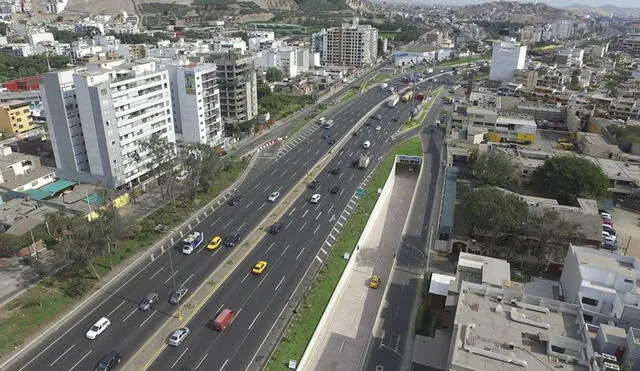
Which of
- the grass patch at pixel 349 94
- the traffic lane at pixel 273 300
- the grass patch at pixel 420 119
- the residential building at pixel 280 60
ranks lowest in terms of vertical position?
the traffic lane at pixel 273 300

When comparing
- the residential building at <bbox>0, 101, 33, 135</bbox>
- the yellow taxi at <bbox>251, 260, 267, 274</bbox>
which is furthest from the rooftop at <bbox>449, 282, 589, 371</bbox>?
the residential building at <bbox>0, 101, 33, 135</bbox>

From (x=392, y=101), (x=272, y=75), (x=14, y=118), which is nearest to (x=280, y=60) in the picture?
(x=272, y=75)

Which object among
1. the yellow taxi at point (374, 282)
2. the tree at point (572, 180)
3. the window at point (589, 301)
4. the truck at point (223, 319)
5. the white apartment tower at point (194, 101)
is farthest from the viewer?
the white apartment tower at point (194, 101)

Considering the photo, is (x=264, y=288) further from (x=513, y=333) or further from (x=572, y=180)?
(x=572, y=180)

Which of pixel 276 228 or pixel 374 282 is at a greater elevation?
pixel 276 228

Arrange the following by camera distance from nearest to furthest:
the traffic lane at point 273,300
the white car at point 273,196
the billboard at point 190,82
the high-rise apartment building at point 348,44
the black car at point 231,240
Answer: the traffic lane at point 273,300
the black car at point 231,240
the white car at point 273,196
the billboard at point 190,82
the high-rise apartment building at point 348,44

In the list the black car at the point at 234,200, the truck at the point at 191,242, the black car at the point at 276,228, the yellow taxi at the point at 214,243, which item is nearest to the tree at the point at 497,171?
the black car at the point at 276,228

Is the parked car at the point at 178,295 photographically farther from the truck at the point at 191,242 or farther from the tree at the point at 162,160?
the tree at the point at 162,160
